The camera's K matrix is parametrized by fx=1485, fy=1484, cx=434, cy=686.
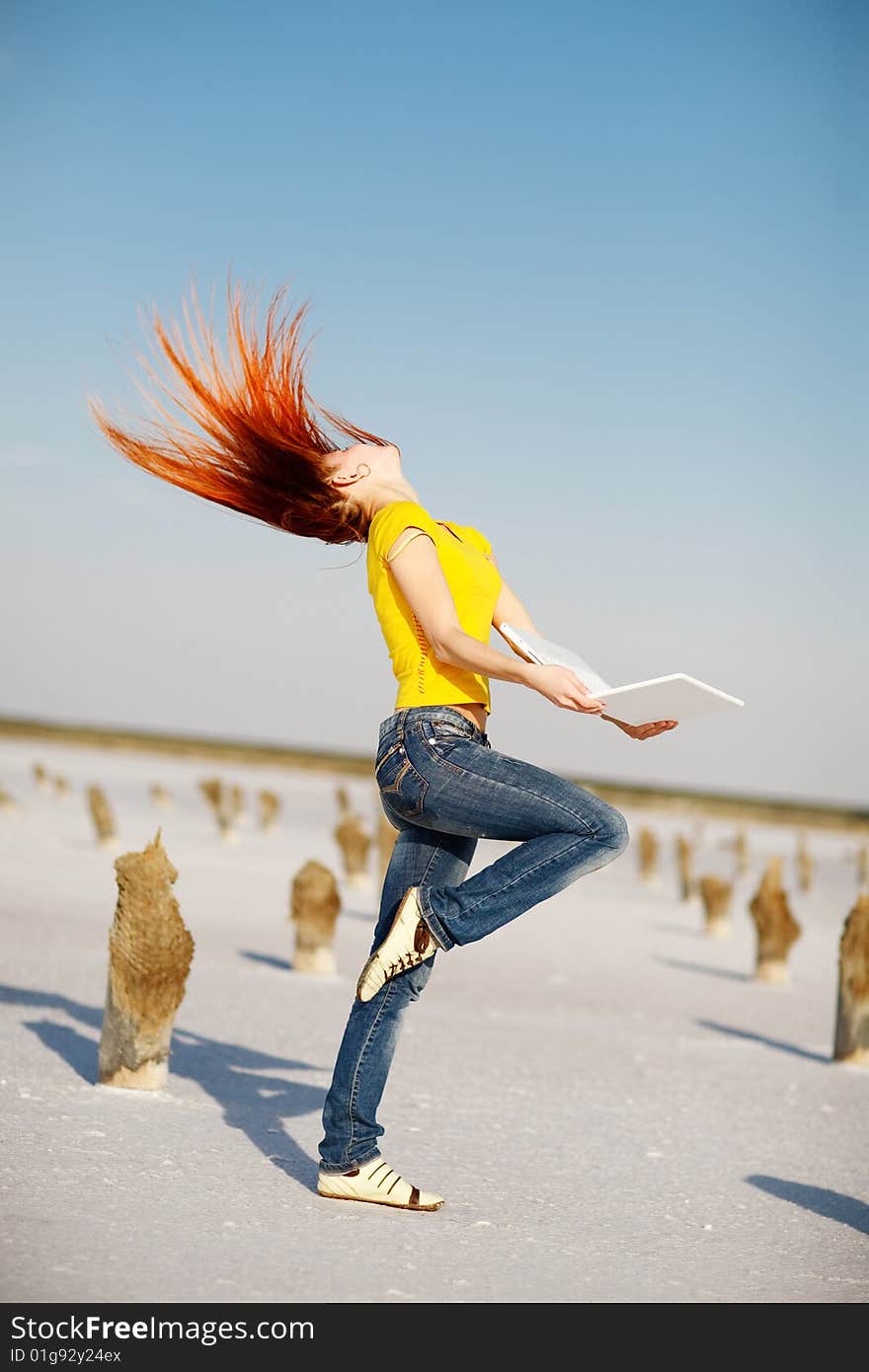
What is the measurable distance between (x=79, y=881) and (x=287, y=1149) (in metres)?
10.3

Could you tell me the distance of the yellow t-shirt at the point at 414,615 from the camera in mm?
4504

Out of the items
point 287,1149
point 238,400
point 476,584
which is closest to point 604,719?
point 476,584

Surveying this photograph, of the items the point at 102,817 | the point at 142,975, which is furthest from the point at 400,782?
the point at 102,817

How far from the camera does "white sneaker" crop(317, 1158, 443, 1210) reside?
4613 mm

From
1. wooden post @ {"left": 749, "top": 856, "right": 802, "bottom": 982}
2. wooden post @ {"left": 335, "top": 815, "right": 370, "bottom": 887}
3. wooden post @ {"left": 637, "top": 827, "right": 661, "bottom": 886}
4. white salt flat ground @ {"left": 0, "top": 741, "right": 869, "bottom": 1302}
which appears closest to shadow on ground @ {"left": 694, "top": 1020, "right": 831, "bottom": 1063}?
white salt flat ground @ {"left": 0, "top": 741, "right": 869, "bottom": 1302}

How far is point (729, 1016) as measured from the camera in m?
11.1

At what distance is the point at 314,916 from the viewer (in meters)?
10.3

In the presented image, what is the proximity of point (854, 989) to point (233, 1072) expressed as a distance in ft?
12.9

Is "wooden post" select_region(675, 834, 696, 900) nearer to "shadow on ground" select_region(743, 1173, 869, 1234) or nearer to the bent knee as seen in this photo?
"shadow on ground" select_region(743, 1173, 869, 1234)

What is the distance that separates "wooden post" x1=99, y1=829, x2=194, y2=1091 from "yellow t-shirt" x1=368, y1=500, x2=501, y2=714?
1.76 meters

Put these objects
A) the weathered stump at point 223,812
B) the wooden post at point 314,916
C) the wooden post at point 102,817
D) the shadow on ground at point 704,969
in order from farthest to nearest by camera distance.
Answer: the weathered stump at point 223,812, the wooden post at point 102,817, the shadow on ground at point 704,969, the wooden post at point 314,916

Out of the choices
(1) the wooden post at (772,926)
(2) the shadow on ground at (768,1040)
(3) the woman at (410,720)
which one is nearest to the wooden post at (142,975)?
(3) the woman at (410,720)

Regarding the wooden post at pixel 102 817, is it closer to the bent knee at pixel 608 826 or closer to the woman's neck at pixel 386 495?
the woman's neck at pixel 386 495

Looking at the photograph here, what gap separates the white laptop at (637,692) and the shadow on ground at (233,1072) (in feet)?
6.08
